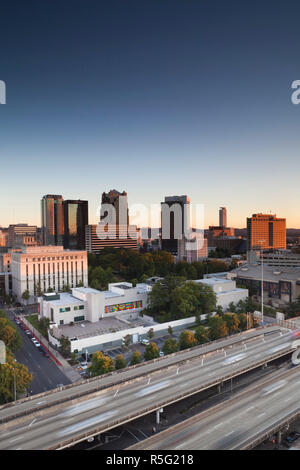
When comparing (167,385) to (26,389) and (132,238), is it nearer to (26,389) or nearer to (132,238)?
(26,389)

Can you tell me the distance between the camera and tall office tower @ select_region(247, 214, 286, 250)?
A: 408 feet

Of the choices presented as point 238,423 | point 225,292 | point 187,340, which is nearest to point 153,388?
point 238,423

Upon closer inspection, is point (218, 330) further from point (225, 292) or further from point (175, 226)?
point (175, 226)

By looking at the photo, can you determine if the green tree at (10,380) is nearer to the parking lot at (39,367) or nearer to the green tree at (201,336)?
the parking lot at (39,367)

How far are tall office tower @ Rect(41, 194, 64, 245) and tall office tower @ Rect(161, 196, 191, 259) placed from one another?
39.5 m

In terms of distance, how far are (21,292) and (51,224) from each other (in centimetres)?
8217

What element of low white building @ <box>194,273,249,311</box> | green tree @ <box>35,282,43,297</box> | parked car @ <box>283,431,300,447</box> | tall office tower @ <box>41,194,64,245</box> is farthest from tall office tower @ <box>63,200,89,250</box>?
parked car @ <box>283,431,300,447</box>

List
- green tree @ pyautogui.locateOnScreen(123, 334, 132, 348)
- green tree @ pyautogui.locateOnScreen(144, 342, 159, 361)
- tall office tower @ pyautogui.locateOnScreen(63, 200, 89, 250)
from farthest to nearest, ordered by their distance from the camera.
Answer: tall office tower @ pyautogui.locateOnScreen(63, 200, 89, 250) < green tree @ pyautogui.locateOnScreen(123, 334, 132, 348) < green tree @ pyautogui.locateOnScreen(144, 342, 159, 361)

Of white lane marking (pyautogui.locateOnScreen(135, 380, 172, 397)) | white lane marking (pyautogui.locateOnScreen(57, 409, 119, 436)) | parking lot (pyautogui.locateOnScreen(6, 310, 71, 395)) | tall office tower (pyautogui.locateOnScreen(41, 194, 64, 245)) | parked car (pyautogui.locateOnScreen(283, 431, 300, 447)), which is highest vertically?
tall office tower (pyautogui.locateOnScreen(41, 194, 64, 245))

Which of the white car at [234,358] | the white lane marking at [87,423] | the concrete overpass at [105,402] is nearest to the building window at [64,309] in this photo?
the concrete overpass at [105,402]

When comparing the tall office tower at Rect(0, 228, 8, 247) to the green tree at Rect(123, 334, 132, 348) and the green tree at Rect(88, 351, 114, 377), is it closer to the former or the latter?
the green tree at Rect(123, 334, 132, 348)

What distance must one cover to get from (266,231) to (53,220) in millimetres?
82273

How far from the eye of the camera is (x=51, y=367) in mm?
24203

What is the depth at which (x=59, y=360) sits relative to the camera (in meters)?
25.2
